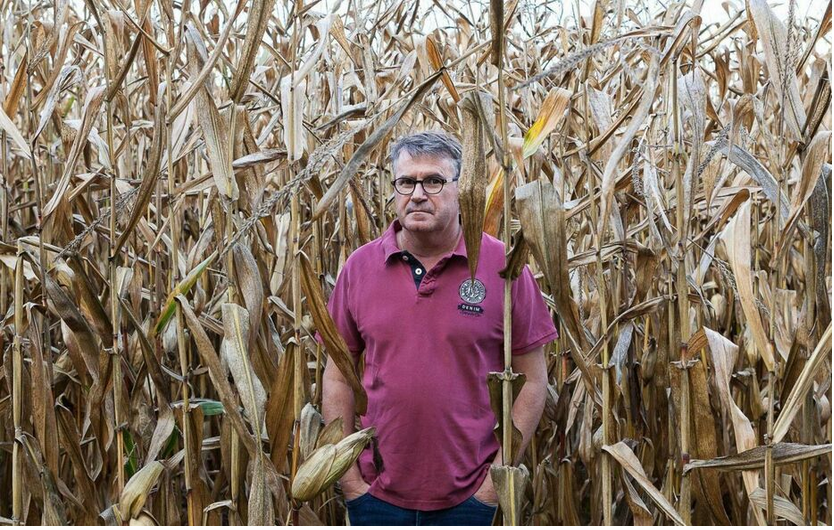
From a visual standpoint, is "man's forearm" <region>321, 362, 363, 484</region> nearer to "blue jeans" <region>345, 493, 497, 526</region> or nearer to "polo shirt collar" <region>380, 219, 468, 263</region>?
"blue jeans" <region>345, 493, 497, 526</region>

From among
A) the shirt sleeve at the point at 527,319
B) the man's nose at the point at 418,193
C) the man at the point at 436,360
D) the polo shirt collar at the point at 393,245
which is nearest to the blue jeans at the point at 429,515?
the man at the point at 436,360

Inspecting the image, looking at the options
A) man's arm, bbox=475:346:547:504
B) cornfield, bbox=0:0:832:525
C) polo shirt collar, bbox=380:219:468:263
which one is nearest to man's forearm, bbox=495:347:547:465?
man's arm, bbox=475:346:547:504

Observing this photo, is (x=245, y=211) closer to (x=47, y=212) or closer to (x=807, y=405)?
(x=47, y=212)

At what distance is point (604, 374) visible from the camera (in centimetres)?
164

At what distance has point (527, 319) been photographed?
6.05 ft

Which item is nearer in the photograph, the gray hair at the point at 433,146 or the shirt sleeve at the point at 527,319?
the gray hair at the point at 433,146

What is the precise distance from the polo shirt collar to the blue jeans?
0.60m

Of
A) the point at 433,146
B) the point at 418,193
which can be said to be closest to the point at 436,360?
the point at 418,193


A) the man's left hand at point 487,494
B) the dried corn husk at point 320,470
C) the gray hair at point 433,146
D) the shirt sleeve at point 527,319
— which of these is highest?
the gray hair at point 433,146

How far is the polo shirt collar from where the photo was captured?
1.83m

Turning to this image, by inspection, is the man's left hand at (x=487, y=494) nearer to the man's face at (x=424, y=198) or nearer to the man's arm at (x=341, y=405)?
the man's arm at (x=341, y=405)

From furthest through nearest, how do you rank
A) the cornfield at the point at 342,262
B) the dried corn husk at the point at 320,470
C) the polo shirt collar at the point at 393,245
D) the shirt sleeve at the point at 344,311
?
the shirt sleeve at the point at 344,311
the polo shirt collar at the point at 393,245
the dried corn husk at the point at 320,470
the cornfield at the point at 342,262

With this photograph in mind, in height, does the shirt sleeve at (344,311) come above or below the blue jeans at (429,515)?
above

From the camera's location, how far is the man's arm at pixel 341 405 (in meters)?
1.88
